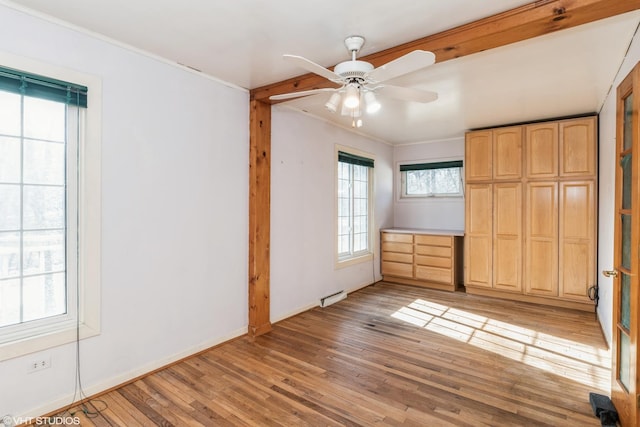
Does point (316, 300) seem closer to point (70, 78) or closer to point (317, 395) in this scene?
point (317, 395)

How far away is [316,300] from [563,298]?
10.3 feet

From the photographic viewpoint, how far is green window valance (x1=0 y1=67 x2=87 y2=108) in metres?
1.94

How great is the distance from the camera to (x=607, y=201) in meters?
3.31

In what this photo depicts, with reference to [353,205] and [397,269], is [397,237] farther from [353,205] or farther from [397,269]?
[353,205]

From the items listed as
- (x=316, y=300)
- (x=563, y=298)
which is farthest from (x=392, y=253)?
(x=563, y=298)

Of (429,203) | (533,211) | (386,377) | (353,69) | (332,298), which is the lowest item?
(386,377)

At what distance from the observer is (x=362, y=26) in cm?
212

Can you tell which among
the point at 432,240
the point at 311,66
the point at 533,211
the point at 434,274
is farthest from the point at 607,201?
the point at 311,66

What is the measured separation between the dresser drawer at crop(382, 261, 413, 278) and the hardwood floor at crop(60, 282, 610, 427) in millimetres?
1544

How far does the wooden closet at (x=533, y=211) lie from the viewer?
13.4ft

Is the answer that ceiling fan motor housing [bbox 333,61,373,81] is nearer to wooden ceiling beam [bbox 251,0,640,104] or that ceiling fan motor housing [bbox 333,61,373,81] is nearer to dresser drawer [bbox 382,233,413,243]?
wooden ceiling beam [bbox 251,0,640,104]

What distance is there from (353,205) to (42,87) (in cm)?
391

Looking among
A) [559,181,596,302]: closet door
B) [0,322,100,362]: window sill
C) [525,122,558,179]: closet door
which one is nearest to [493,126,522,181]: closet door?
[525,122,558,179]: closet door

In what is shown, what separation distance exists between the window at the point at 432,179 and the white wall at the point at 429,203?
3.6 inches
